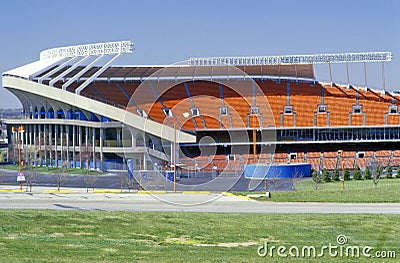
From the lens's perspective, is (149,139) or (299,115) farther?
(299,115)

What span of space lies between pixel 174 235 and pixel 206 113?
45.2m

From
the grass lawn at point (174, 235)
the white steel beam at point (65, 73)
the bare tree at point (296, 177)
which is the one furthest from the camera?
the white steel beam at point (65, 73)

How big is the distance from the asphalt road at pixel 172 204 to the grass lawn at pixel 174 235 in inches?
127

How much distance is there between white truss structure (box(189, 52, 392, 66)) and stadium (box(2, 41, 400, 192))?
0.11 m

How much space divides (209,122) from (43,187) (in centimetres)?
2236

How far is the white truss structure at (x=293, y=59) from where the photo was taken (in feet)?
237

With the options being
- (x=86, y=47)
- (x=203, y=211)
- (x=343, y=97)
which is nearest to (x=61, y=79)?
(x=86, y=47)

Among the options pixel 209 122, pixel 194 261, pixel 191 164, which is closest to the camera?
pixel 194 261

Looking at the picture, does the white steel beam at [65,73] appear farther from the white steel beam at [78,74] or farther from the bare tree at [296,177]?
the bare tree at [296,177]

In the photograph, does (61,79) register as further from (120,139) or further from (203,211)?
(203,211)

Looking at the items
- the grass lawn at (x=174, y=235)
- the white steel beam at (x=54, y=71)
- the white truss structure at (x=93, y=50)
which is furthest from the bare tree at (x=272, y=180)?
the white steel beam at (x=54, y=71)

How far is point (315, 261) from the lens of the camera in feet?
56.8

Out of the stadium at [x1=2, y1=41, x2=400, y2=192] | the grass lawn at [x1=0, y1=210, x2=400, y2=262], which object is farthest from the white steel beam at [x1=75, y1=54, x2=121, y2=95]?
the grass lawn at [x1=0, y1=210, x2=400, y2=262]

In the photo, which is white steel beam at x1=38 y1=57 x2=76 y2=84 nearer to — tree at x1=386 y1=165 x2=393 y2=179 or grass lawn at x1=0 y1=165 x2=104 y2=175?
grass lawn at x1=0 y1=165 x2=104 y2=175
